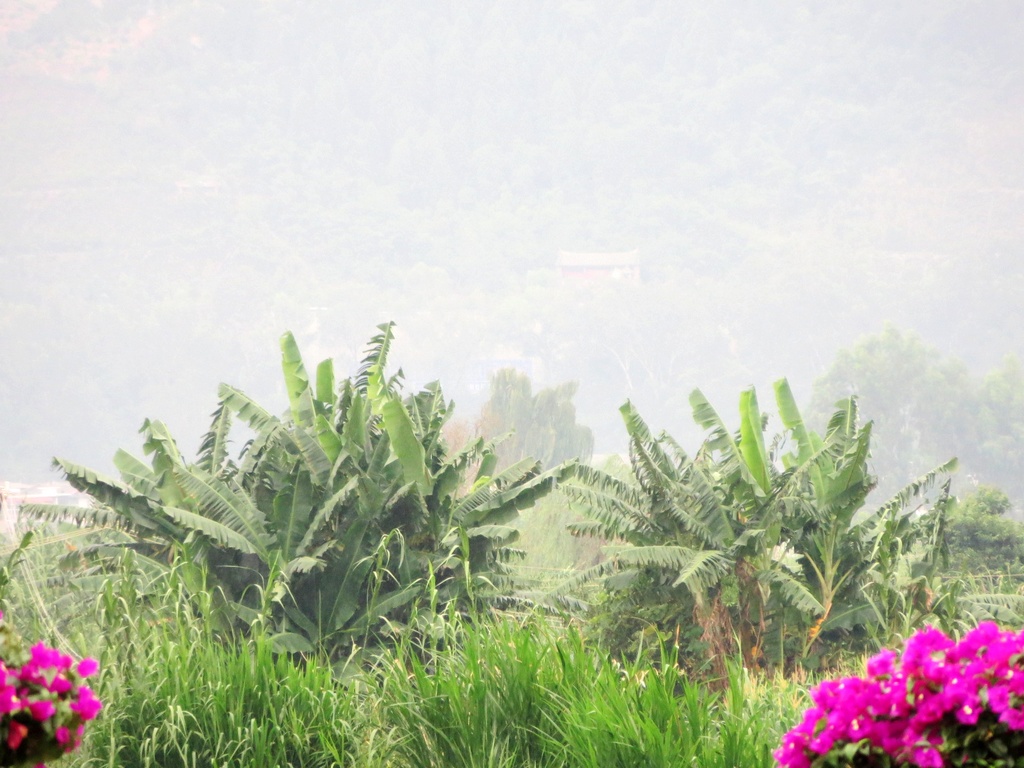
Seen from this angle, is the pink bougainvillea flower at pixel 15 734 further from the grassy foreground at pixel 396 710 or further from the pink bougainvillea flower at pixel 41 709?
the grassy foreground at pixel 396 710

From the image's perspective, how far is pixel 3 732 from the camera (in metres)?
2.56

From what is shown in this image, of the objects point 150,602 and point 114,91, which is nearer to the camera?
point 150,602

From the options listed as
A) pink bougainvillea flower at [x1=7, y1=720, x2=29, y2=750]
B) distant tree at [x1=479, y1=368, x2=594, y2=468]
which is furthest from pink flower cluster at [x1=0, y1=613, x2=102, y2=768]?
distant tree at [x1=479, y1=368, x2=594, y2=468]

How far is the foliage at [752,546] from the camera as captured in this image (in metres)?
7.88

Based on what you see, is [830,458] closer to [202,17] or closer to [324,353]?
[324,353]

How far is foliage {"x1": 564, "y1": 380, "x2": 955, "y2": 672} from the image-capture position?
25.8 feet

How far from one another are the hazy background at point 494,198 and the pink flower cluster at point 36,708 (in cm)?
8634

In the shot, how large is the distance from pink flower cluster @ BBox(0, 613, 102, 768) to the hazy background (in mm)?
86336

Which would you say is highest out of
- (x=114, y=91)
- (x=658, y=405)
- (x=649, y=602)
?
(x=114, y=91)

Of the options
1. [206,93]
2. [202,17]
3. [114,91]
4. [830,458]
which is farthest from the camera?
[202,17]

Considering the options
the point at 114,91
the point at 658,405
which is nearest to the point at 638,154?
the point at 658,405

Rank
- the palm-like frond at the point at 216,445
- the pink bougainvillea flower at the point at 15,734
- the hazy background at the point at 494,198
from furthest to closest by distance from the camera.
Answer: the hazy background at the point at 494,198 < the palm-like frond at the point at 216,445 < the pink bougainvillea flower at the point at 15,734

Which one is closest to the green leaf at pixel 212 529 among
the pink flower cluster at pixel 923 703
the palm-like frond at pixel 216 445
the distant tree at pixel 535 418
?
the palm-like frond at pixel 216 445

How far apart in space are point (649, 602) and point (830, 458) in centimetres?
179
